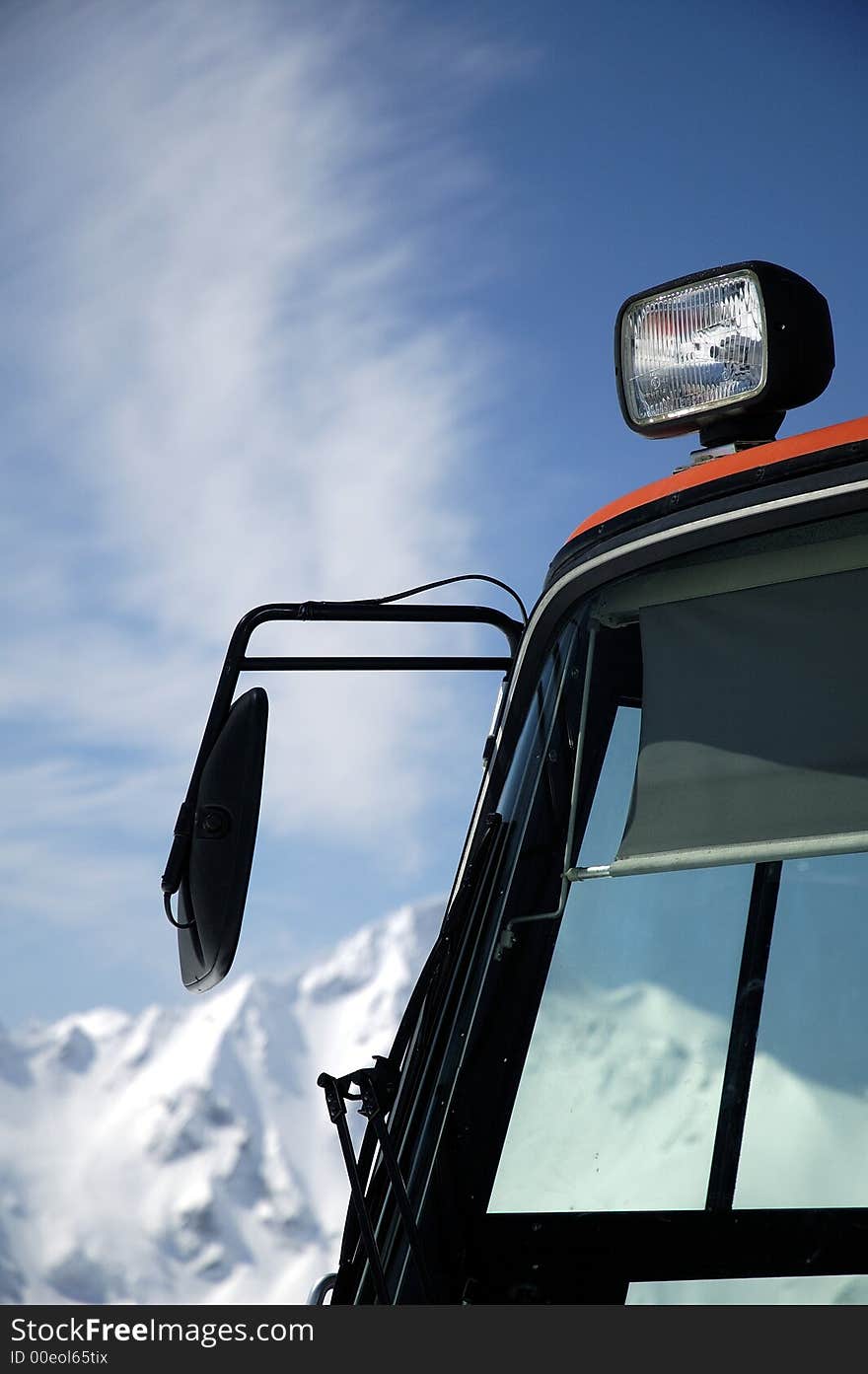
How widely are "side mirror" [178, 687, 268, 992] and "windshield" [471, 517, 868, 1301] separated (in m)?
0.47

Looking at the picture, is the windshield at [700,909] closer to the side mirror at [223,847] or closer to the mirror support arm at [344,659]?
the mirror support arm at [344,659]

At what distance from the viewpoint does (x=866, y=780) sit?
6.20 feet

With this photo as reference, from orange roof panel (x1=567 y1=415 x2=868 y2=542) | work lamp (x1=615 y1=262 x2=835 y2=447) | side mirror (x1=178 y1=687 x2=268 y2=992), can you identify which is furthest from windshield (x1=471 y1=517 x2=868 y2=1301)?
side mirror (x1=178 y1=687 x2=268 y2=992)

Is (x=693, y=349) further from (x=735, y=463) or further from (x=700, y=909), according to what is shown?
(x=700, y=909)

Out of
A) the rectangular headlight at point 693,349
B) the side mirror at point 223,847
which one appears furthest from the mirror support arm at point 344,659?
the rectangular headlight at point 693,349

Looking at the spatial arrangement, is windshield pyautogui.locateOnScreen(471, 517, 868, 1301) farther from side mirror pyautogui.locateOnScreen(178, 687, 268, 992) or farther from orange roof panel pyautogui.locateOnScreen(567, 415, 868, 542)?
side mirror pyautogui.locateOnScreen(178, 687, 268, 992)

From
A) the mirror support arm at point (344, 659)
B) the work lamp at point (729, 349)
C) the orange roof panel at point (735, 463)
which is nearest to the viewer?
the orange roof panel at point (735, 463)

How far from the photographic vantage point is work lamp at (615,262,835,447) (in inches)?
87.3

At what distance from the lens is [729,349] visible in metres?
2.29

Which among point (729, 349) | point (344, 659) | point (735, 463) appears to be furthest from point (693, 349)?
point (344, 659)

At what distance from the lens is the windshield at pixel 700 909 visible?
198cm

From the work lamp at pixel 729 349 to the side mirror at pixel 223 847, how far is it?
0.92 metres

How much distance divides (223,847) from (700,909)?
109cm
